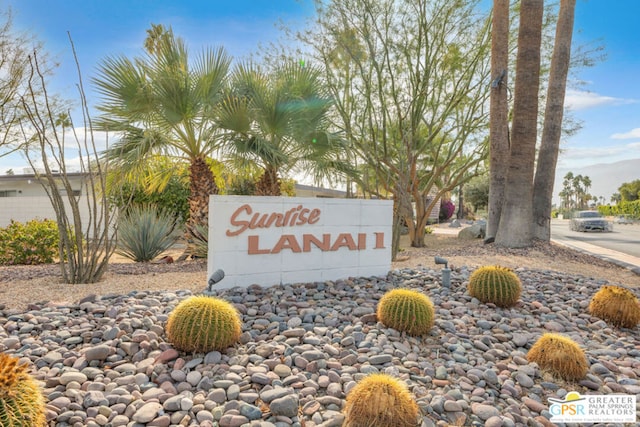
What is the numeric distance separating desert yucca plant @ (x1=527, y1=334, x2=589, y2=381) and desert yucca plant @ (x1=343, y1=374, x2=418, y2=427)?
70.6 inches

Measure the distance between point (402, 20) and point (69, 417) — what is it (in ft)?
42.4

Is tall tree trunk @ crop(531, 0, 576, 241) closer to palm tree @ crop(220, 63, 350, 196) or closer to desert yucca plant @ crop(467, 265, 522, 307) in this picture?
palm tree @ crop(220, 63, 350, 196)

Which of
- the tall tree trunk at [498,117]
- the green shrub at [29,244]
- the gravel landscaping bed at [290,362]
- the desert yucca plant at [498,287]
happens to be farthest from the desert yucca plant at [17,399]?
the tall tree trunk at [498,117]

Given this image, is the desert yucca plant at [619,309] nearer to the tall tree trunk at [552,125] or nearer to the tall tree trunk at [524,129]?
the tall tree trunk at [524,129]

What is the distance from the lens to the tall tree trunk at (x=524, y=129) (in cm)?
1088

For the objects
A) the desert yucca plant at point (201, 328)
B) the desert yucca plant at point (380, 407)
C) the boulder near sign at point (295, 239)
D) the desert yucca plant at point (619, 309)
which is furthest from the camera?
the boulder near sign at point (295, 239)

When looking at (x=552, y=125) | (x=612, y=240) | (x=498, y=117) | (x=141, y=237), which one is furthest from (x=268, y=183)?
(x=612, y=240)

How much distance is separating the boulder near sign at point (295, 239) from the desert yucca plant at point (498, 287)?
1810 millimetres

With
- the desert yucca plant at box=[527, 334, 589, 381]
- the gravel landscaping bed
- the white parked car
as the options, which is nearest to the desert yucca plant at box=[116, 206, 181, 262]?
the gravel landscaping bed

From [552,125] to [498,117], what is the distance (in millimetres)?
1598

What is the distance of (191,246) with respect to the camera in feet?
31.5

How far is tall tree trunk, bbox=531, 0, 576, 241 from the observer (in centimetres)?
1195

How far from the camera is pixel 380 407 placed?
2803mm

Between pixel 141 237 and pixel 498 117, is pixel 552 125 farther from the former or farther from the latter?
pixel 141 237
